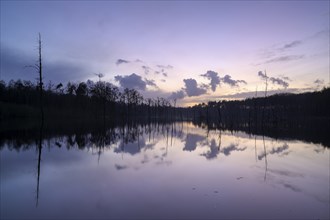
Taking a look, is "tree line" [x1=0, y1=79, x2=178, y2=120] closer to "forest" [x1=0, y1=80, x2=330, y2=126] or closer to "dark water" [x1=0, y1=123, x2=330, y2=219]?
"forest" [x1=0, y1=80, x2=330, y2=126]

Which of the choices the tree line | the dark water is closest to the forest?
the tree line

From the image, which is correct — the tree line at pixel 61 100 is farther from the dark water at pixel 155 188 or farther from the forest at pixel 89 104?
the dark water at pixel 155 188

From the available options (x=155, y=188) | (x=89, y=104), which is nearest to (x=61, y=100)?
(x=89, y=104)

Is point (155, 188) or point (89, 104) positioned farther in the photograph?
point (89, 104)

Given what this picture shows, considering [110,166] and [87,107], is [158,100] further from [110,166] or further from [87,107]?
[110,166]

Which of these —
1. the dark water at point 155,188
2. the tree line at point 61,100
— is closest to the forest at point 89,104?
the tree line at point 61,100

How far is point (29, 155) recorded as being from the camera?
12844mm

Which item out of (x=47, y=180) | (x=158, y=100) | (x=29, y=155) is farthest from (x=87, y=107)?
(x=158, y=100)

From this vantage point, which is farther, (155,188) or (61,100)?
(61,100)

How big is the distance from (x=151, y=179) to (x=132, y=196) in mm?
2033

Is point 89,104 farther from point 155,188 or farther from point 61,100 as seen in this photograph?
point 155,188

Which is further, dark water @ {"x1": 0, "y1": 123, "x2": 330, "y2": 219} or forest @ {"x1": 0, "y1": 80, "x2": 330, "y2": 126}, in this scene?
forest @ {"x1": 0, "y1": 80, "x2": 330, "y2": 126}

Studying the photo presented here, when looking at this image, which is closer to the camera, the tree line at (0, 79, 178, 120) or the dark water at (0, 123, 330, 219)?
the dark water at (0, 123, 330, 219)

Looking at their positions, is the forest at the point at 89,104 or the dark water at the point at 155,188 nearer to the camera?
the dark water at the point at 155,188
